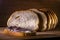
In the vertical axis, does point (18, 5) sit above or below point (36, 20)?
above

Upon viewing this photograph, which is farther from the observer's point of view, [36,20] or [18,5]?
[18,5]

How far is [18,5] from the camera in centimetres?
181

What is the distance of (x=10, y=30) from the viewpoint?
107cm

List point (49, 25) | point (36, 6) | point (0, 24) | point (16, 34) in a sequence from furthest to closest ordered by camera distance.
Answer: point (36, 6), point (0, 24), point (49, 25), point (16, 34)

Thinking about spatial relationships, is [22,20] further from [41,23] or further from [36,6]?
[36,6]

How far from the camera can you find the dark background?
1765 mm

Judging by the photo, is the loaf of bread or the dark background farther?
the dark background

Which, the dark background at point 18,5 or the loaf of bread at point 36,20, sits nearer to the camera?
the loaf of bread at point 36,20

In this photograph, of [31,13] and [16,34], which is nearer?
[16,34]

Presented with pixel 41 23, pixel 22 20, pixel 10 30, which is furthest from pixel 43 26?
pixel 10 30

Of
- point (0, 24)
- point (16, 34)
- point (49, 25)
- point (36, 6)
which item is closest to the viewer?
point (16, 34)

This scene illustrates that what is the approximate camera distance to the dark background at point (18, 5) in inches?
69.5

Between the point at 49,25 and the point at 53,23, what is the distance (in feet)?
0.09

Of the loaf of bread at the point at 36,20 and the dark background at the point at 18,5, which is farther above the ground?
the dark background at the point at 18,5
